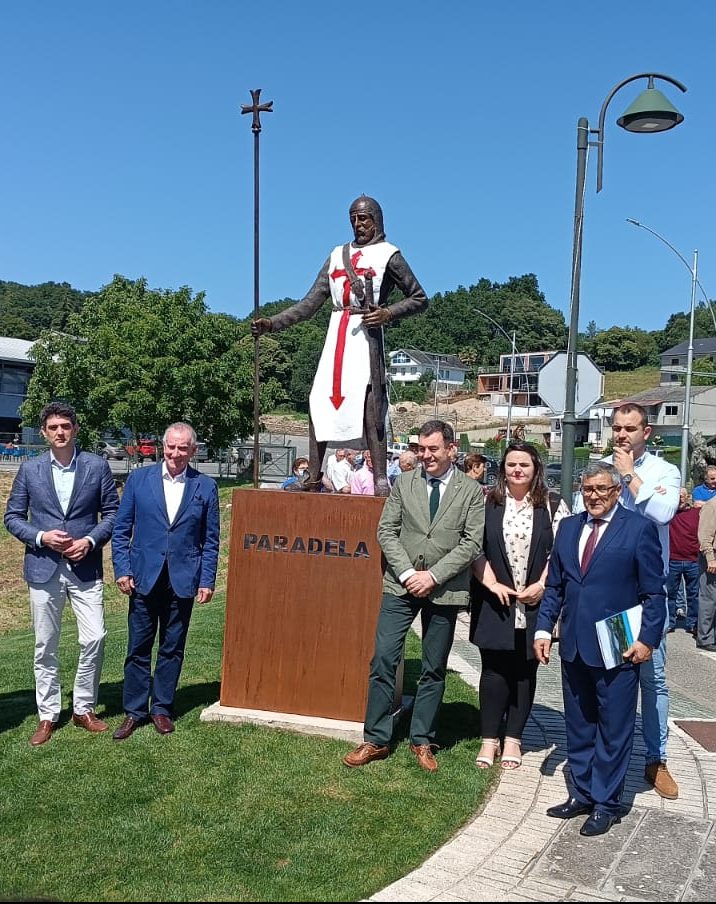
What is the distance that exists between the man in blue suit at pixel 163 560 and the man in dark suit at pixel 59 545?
179 millimetres

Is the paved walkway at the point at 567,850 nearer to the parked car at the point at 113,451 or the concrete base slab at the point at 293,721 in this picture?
the concrete base slab at the point at 293,721

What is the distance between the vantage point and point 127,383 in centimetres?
3153

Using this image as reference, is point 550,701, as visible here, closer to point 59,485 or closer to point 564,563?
point 564,563

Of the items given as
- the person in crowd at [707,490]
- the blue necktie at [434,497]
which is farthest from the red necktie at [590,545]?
the person in crowd at [707,490]

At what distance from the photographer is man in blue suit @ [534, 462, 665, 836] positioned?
14.5 feet

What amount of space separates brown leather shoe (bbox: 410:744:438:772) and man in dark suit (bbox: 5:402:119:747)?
1.99 metres

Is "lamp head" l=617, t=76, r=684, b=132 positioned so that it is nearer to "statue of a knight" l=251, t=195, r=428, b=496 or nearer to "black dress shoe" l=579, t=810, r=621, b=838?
"statue of a knight" l=251, t=195, r=428, b=496

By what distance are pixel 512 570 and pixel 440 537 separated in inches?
18.3

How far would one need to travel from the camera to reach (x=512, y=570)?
5070 millimetres

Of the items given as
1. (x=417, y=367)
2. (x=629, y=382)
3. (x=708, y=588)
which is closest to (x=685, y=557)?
(x=708, y=588)

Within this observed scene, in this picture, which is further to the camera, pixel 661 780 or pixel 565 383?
pixel 565 383

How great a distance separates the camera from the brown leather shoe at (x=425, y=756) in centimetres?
505

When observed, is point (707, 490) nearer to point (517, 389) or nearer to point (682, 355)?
point (682, 355)

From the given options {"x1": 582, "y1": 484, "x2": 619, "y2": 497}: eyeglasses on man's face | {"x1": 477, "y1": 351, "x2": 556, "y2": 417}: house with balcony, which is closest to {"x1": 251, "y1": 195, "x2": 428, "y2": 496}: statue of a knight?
{"x1": 582, "y1": 484, "x2": 619, "y2": 497}: eyeglasses on man's face
